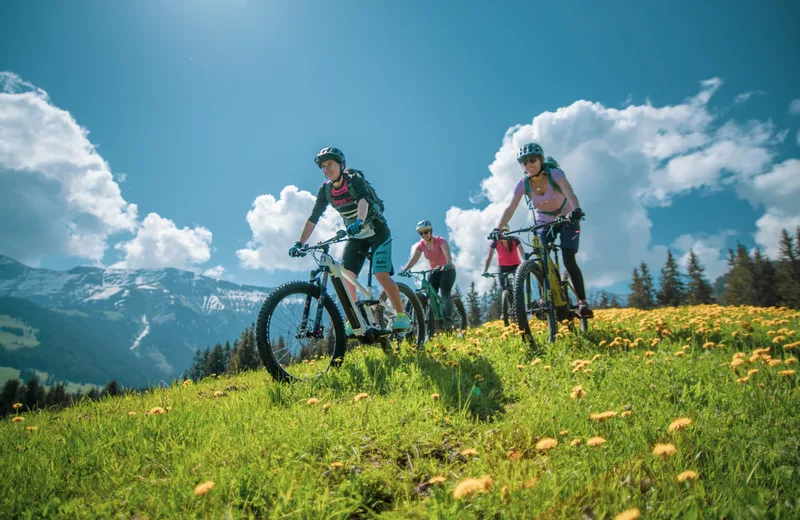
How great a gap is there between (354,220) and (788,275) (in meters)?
69.8

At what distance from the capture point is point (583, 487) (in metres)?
2.13

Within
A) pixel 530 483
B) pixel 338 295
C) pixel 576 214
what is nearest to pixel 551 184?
pixel 576 214

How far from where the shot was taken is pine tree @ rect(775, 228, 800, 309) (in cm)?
4962

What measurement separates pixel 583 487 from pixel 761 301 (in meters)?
72.2

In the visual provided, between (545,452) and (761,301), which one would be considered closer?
(545,452)

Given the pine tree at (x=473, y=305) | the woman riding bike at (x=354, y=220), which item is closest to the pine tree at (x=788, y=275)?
the pine tree at (x=473, y=305)

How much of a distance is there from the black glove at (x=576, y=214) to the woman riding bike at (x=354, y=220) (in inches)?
115

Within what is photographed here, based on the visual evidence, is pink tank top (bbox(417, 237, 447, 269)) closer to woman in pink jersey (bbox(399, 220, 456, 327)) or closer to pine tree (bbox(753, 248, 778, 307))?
woman in pink jersey (bbox(399, 220, 456, 327))

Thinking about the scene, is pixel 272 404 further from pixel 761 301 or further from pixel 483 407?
pixel 761 301

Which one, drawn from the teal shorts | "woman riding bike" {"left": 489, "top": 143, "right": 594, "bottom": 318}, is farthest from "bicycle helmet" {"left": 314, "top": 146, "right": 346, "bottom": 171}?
"woman riding bike" {"left": 489, "top": 143, "right": 594, "bottom": 318}

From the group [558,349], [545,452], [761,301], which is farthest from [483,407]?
[761,301]

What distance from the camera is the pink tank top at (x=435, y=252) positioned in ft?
34.5

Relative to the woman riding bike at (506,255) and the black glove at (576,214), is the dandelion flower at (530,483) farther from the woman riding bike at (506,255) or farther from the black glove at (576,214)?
the woman riding bike at (506,255)

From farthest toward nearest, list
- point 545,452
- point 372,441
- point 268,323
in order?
point 268,323 < point 372,441 < point 545,452
